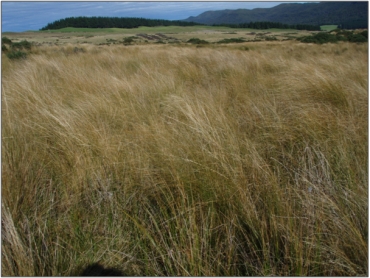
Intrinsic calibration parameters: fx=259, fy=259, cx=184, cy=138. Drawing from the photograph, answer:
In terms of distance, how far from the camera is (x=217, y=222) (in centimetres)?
127

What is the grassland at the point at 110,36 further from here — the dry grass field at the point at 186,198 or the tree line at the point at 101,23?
the dry grass field at the point at 186,198

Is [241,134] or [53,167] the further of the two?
[241,134]

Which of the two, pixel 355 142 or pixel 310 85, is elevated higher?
pixel 310 85

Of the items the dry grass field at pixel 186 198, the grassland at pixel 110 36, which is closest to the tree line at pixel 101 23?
the grassland at pixel 110 36

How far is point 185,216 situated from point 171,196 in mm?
171

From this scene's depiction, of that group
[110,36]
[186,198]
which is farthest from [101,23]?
[186,198]

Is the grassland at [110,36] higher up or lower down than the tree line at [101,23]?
lower down

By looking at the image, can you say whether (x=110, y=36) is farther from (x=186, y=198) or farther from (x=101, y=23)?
(x=186, y=198)

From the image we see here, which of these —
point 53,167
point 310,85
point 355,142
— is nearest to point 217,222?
point 53,167

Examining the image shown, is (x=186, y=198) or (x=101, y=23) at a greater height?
(x=101, y=23)

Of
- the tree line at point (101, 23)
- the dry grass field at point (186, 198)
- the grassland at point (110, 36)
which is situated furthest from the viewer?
the tree line at point (101, 23)

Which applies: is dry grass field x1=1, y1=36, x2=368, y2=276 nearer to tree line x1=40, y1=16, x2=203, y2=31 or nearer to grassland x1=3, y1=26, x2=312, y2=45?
grassland x1=3, y1=26, x2=312, y2=45

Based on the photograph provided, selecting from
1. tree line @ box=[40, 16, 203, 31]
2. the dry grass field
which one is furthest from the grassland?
the dry grass field

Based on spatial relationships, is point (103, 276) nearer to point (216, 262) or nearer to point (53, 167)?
point (216, 262)
